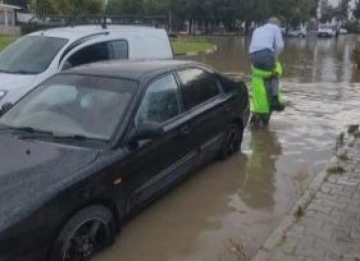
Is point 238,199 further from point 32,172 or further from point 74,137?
point 32,172

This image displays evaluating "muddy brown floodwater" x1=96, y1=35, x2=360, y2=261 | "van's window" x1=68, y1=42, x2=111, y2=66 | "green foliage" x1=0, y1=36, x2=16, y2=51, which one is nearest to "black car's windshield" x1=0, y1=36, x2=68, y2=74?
"van's window" x1=68, y1=42, x2=111, y2=66

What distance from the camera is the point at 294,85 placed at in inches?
617

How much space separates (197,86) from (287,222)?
2050 millimetres

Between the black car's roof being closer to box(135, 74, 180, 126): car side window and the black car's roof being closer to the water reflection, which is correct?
box(135, 74, 180, 126): car side window

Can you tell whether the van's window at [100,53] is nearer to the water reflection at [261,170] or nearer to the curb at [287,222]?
the water reflection at [261,170]

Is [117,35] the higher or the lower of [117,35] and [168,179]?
the higher

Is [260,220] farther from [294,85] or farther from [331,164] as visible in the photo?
[294,85]

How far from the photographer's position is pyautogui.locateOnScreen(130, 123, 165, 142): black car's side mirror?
4.80 meters

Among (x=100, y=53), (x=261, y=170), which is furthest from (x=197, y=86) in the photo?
(x=100, y=53)

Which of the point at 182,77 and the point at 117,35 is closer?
the point at 182,77

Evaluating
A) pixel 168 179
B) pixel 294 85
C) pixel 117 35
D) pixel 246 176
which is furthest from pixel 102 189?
pixel 294 85

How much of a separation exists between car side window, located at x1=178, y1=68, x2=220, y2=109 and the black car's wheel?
1904mm

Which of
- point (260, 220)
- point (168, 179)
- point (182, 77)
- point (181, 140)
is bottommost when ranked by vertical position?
point (260, 220)

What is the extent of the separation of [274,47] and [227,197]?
394 centimetres
